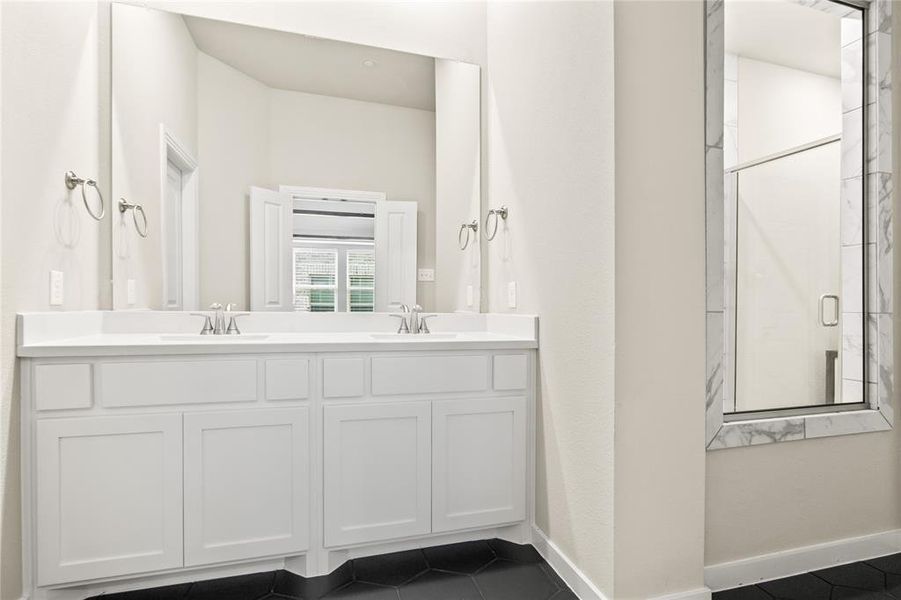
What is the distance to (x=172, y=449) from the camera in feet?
4.91

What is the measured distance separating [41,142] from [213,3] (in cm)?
96

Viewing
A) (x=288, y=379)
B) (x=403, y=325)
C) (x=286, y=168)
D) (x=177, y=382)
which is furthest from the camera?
(x=403, y=325)

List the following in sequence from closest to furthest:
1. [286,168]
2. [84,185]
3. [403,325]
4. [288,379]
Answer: [288,379] → [84,185] → [286,168] → [403,325]

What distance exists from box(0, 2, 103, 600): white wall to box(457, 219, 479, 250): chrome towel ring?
1.52 metres

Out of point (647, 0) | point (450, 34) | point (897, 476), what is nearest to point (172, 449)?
point (647, 0)

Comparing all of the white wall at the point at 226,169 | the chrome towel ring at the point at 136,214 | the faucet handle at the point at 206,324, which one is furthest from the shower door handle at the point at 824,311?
the chrome towel ring at the point at 136,214

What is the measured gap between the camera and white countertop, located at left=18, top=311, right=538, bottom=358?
4.77 ft

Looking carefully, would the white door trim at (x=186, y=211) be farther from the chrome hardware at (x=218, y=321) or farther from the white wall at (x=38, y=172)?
the white wall at (x=38, y=172)

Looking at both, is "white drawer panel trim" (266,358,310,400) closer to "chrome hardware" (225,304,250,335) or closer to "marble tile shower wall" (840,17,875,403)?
"chrome hardware" (225,304,250,335)

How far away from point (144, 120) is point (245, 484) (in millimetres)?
1518

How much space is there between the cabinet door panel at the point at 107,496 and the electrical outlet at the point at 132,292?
0.62 metres

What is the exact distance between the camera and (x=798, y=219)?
6.97ft

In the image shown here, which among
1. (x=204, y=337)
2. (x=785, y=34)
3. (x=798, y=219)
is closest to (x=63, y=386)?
(x=204, y=337)

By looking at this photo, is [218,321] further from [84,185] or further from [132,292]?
[84,185]
